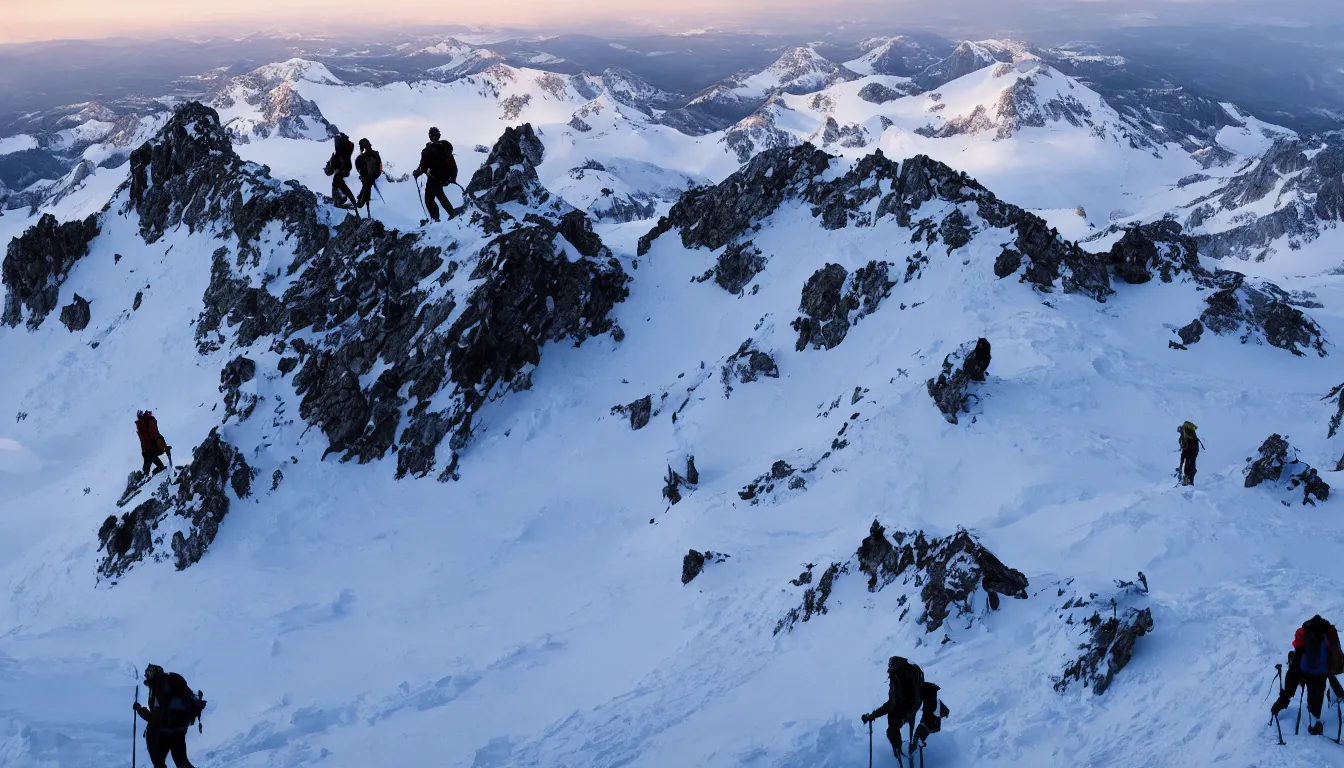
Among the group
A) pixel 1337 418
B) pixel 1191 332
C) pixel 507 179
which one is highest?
pixel 507 179

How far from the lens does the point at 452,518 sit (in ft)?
114

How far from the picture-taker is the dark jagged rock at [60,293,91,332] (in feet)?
163

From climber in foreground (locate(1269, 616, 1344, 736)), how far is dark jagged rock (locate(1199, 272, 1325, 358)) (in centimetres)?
2655

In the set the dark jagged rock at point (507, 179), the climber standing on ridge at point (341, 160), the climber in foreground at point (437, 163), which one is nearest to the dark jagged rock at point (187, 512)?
the climber standing on ridge at point (341, 160)

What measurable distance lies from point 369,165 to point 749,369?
56.4 feet

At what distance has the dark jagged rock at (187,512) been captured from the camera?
33000 millimetres

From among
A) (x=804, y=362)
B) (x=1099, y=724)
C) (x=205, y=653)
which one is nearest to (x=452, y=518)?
(x=205, y=653)

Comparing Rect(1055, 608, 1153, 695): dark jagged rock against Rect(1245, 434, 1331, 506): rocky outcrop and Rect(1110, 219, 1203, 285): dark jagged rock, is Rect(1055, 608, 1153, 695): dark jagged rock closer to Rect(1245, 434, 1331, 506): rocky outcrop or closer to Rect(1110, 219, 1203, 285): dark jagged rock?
Rect(1245, 434, 1331, 506): rocky outcrop

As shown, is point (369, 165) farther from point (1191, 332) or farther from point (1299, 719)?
point (1299, 719)

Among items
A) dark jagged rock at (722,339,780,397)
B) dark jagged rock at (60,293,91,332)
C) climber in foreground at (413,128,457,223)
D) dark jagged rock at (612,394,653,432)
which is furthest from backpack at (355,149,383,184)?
dark jagged rock at (60,293,91,332)

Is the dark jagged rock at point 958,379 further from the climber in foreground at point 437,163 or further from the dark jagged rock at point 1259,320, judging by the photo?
the climber in foreground at point 437,163

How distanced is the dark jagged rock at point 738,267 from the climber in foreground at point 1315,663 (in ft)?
112

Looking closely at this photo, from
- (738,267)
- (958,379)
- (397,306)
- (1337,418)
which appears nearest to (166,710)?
(958,379)

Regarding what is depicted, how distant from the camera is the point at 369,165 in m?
34.3
